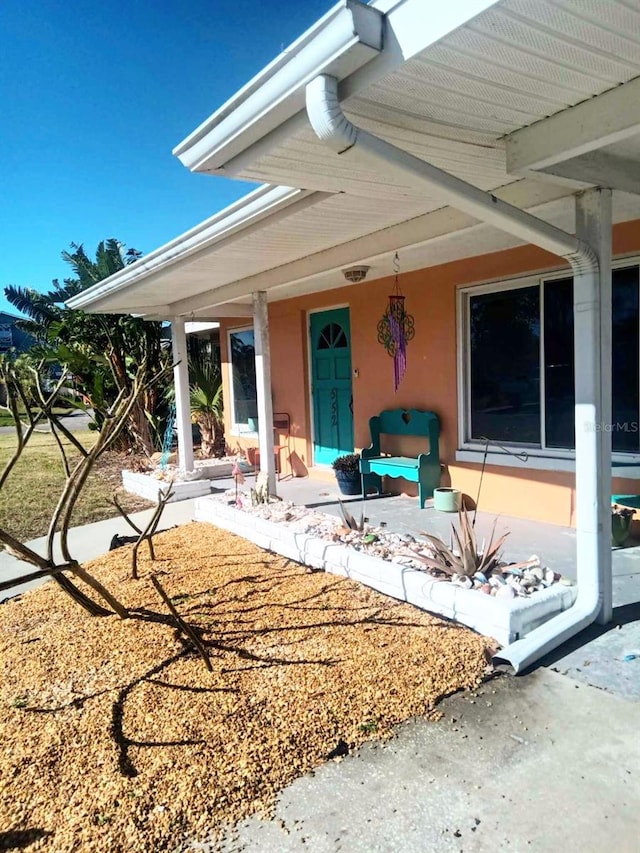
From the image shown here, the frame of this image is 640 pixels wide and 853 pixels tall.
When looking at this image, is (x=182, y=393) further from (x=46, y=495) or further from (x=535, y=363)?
(x=535, y=363)

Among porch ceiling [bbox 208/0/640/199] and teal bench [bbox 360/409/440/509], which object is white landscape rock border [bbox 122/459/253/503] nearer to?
teal bench [bbox 360/409/440/509]

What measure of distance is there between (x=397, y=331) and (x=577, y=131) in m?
3.63

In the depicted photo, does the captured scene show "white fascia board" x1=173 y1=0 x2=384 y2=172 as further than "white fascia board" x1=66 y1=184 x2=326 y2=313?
No

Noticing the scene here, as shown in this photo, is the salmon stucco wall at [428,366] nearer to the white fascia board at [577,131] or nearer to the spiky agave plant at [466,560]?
the spiky agave plant at [466,560]

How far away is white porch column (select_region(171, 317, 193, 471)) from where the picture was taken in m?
8.66

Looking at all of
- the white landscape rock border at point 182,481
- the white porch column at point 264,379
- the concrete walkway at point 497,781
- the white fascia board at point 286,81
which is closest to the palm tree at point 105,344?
the white landscape rock border at point 182,481

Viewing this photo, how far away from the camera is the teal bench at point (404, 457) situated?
659 cm

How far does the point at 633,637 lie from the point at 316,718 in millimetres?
1946

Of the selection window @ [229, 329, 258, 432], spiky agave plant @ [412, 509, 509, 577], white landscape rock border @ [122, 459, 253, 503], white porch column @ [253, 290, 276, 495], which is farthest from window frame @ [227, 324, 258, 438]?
spiky agave plant @ [412, 509, 509, 577]

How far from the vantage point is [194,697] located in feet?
9.59

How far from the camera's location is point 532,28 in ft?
6.68

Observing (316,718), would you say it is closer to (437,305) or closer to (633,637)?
(633,637)

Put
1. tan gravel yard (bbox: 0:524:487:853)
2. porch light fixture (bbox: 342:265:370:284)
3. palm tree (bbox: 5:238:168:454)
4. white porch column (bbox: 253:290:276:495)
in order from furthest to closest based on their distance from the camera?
palm tree (bbox: 5:238:168:454)
white porch column (bbox: 253:290:276:495)
porch light fixture (bbox: 342:265:370:284)
tan gravel yard (bbox: 0:524:487:853)

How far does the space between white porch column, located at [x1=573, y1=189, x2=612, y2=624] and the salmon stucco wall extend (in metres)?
1.84
